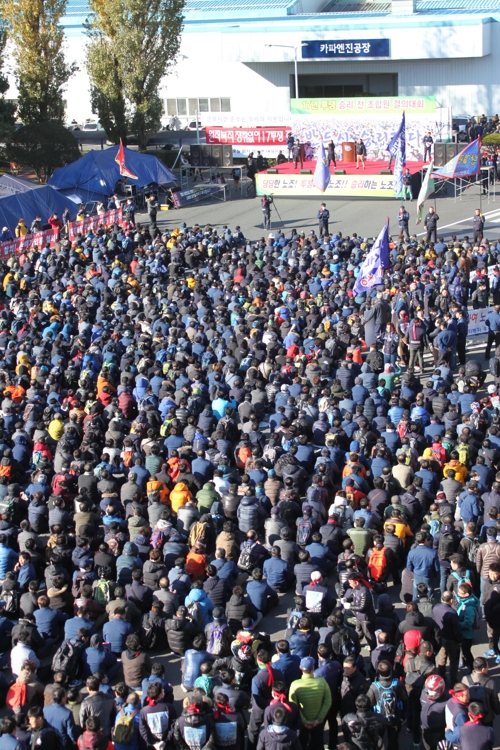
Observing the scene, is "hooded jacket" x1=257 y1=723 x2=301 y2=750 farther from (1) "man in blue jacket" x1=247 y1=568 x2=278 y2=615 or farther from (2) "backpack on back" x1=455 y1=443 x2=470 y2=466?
(2) "backpack on back" x1=455 y1=443 x2=470 y2=466

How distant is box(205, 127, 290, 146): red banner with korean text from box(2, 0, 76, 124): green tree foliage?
782 centimetres

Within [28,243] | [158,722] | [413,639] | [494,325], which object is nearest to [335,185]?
[28,243]

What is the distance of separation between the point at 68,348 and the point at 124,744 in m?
11.5

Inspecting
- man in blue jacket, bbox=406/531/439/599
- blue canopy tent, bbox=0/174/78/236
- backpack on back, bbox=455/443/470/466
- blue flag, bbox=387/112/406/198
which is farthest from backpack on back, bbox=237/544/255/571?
blue canopy tent, bbox=0/174/78/236

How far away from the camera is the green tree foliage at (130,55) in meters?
43.6

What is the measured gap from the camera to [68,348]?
62.0 feet

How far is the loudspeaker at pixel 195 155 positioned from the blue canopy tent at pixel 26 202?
26.1 ft

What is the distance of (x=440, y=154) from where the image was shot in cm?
3581

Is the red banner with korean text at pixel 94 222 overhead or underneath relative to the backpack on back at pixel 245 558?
overhead

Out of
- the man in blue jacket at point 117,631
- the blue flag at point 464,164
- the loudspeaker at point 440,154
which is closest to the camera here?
the man in blue jacket at point 117,631

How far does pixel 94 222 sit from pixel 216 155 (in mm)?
9901

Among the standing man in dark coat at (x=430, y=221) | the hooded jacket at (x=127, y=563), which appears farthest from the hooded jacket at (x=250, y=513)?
the standing man in dark coat at (x=430, y=221)

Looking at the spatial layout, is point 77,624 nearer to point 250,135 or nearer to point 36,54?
point 250,135

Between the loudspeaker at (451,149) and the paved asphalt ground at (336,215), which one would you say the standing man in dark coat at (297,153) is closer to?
the paved asphalt ground at (336,215)
